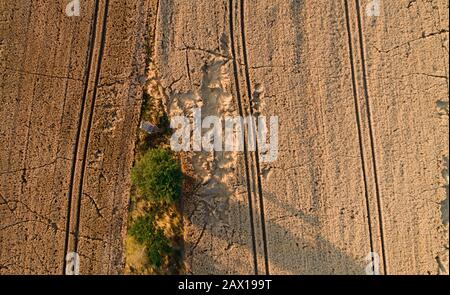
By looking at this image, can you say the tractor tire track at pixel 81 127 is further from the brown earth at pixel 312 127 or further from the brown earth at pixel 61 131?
the brown earth at pixel 312 127

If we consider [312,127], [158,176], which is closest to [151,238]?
[158,176]

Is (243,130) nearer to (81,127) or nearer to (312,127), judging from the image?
(312,127)

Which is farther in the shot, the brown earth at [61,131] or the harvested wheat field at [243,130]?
the brown earth at [61,131]

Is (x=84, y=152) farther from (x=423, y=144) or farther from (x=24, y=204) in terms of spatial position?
(x=423, y=144)

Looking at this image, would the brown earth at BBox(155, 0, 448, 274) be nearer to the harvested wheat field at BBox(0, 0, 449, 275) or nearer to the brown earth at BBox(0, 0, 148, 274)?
the harvested wheat field at BBox(0, 0, 449, 275)

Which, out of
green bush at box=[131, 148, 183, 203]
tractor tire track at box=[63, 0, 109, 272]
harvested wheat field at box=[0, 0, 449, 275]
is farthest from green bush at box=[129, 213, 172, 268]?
tractor tire track at box=[63, 0, 109, 272]

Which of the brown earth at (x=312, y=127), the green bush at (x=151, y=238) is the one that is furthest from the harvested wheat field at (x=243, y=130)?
the green bush at (x=151, y=238)
